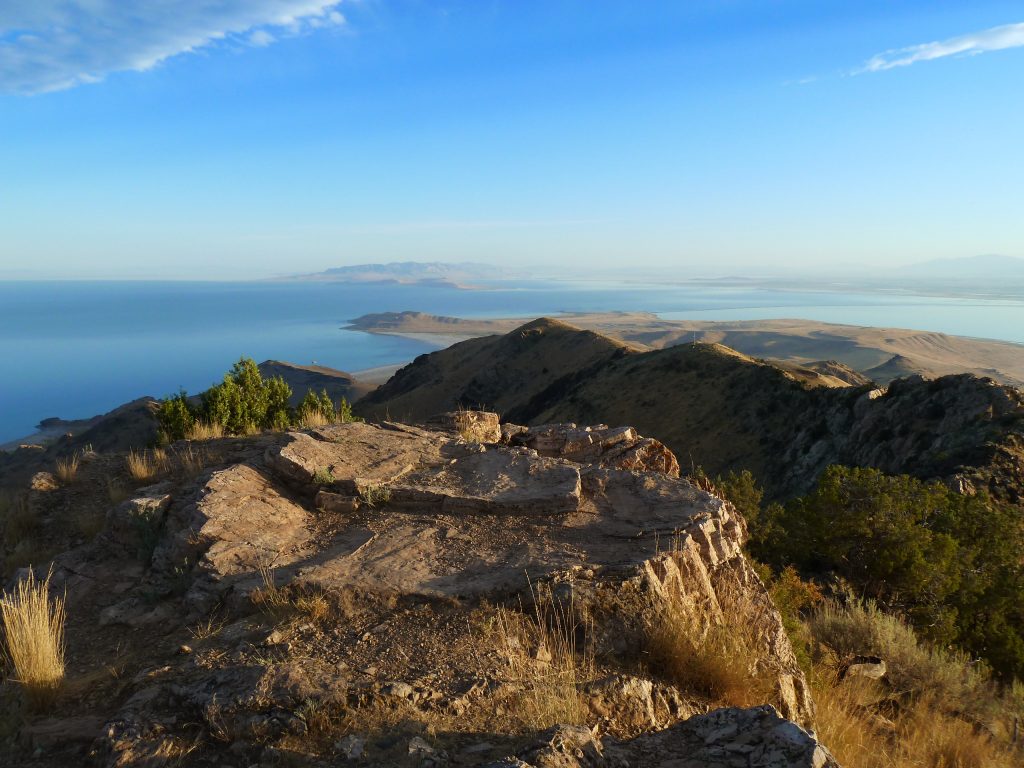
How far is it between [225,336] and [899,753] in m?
179

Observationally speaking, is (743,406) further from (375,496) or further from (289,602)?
(289,602)

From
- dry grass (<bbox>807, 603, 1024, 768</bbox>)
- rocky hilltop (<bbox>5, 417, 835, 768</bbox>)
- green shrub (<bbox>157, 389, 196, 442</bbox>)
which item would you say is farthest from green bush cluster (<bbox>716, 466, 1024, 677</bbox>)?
green shrub (<bbox>157, 389, 196, 442</bbox>)

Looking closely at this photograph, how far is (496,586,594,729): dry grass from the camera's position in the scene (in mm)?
→ 3977

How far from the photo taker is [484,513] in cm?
695

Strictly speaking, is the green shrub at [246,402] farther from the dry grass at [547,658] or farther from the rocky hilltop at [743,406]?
the dry grass at [547,658]

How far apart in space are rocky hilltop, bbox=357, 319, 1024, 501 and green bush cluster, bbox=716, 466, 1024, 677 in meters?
7.02

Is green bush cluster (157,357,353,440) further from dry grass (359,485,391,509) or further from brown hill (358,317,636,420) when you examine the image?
brown hill (358,317,636,420)

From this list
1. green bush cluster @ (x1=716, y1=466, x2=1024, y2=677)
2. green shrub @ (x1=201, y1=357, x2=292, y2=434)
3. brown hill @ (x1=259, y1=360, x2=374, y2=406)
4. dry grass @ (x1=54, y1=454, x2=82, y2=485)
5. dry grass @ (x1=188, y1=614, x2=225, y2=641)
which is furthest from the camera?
brown hill @ (x1=259, y1=360, x2=374, y2=406)

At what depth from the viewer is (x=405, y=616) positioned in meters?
5.11

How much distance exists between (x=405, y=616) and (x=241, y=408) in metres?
8.69

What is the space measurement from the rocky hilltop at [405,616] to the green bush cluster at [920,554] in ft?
18.2

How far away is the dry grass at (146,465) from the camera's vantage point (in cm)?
840

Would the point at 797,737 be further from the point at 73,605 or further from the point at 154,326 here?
the point at 154,326

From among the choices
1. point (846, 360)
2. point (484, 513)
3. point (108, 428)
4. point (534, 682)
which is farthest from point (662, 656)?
point (846, 360)
